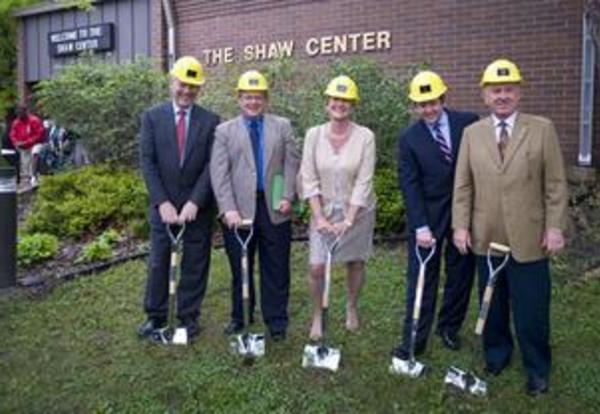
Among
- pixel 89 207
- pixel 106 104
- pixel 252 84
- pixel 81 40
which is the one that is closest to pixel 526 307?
pixel 252 84

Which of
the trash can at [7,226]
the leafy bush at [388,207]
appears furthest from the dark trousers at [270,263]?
the leafy bush at [388,207]

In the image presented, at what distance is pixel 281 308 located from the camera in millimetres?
6008

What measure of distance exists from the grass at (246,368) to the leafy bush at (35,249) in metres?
1.58

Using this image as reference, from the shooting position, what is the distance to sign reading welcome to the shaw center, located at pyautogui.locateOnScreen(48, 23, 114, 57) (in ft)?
57.3

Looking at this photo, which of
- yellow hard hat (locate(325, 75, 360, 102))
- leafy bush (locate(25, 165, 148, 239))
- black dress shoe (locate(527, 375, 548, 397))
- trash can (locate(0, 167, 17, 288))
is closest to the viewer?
black dress shoe (locate(527, 375, 548, 397))

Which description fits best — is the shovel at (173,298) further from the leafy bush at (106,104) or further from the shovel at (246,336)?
the leafy bush at (106,104)

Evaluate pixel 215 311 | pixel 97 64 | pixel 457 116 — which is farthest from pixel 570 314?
pixel 97 64

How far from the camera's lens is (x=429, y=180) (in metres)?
5.46

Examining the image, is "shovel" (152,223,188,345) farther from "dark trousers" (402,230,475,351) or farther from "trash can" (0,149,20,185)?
"trash can" (0,149,20,185)

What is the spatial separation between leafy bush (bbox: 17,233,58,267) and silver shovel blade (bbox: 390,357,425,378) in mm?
4691

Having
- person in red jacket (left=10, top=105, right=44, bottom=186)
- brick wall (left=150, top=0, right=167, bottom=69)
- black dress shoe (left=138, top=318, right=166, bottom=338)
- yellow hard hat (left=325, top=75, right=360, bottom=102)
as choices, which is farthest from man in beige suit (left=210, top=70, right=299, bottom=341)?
person in red jacket (left=10, top=105, right=44, bottom=186)

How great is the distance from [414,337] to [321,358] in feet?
1.98

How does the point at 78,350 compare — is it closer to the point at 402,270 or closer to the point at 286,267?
the point at 286,267

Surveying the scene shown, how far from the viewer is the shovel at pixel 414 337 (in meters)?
5.35
